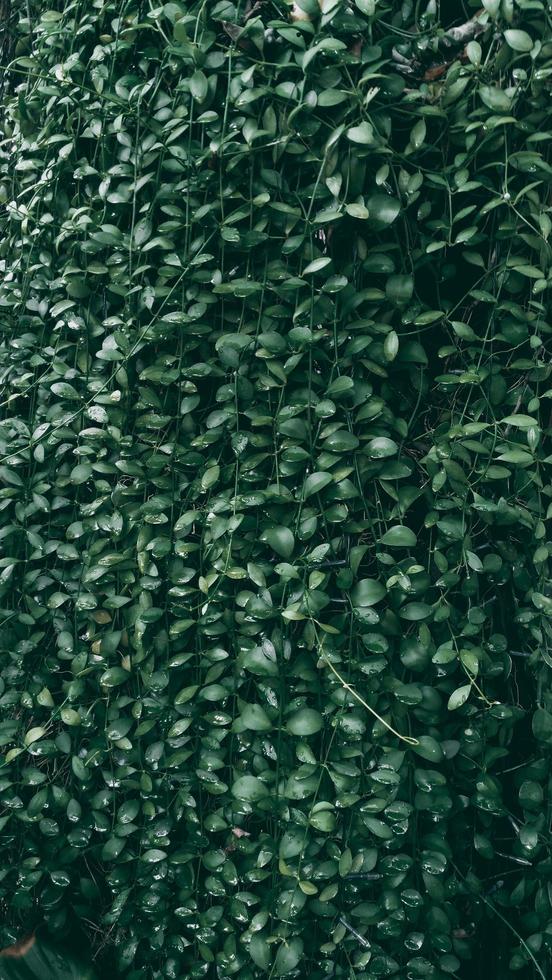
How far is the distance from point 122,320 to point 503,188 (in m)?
0.68

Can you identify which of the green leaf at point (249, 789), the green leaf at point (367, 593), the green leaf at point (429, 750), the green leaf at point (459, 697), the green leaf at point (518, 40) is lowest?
the green leaf at point (429, 750)

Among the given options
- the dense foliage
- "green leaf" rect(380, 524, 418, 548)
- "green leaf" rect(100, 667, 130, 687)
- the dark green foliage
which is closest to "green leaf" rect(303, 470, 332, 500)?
the dense foliage

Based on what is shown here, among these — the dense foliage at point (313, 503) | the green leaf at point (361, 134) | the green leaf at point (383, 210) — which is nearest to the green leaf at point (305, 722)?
the dense foliage at point (313, 503)

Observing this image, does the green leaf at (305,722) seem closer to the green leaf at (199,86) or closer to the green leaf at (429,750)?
the green leaf at (429,750)

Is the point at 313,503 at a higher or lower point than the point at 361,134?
lower

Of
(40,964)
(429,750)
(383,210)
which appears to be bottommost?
(40,964)

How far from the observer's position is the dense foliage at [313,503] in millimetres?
1244

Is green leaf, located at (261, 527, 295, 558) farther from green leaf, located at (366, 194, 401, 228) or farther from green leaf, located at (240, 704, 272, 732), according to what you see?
green leaf, located at (366, 194, 401, 228)

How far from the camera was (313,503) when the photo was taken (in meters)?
1.29

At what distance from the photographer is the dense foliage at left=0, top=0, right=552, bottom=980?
1.24 m

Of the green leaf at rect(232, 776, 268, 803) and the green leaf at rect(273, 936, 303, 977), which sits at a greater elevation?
the green leaf at rect(232, 776, 268, 803)

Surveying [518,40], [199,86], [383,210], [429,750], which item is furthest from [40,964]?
[518,40]

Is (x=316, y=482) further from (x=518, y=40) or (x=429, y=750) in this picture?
(x=518, y=40)

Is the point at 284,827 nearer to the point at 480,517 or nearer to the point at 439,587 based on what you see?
the point at 439,587
